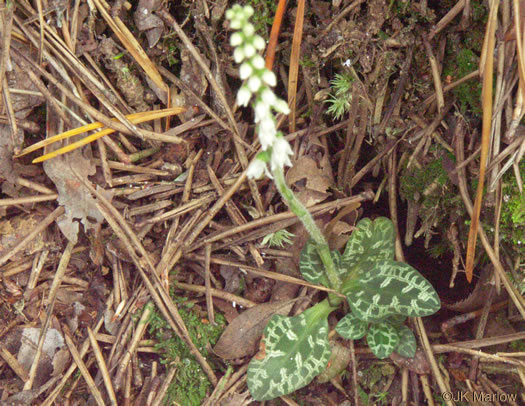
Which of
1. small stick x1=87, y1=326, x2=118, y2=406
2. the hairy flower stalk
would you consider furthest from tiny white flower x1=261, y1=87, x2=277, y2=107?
small stick x1=87, y1=326, x2=118, y2=406

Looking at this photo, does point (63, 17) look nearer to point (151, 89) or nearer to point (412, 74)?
point (151, 89)

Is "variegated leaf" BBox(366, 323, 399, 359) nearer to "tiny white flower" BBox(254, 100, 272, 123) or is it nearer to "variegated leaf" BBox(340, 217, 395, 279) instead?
"variegated leaf" BBox(340, 217, 395, 279)

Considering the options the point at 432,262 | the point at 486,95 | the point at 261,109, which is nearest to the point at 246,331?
the point at 432,262

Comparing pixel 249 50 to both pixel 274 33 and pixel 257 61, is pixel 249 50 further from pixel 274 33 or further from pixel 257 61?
pixel 274 33

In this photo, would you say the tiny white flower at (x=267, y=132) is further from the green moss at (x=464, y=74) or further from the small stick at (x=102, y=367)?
the small stick at (x=102, y=367)

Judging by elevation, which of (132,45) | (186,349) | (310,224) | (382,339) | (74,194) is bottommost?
(382,339)
